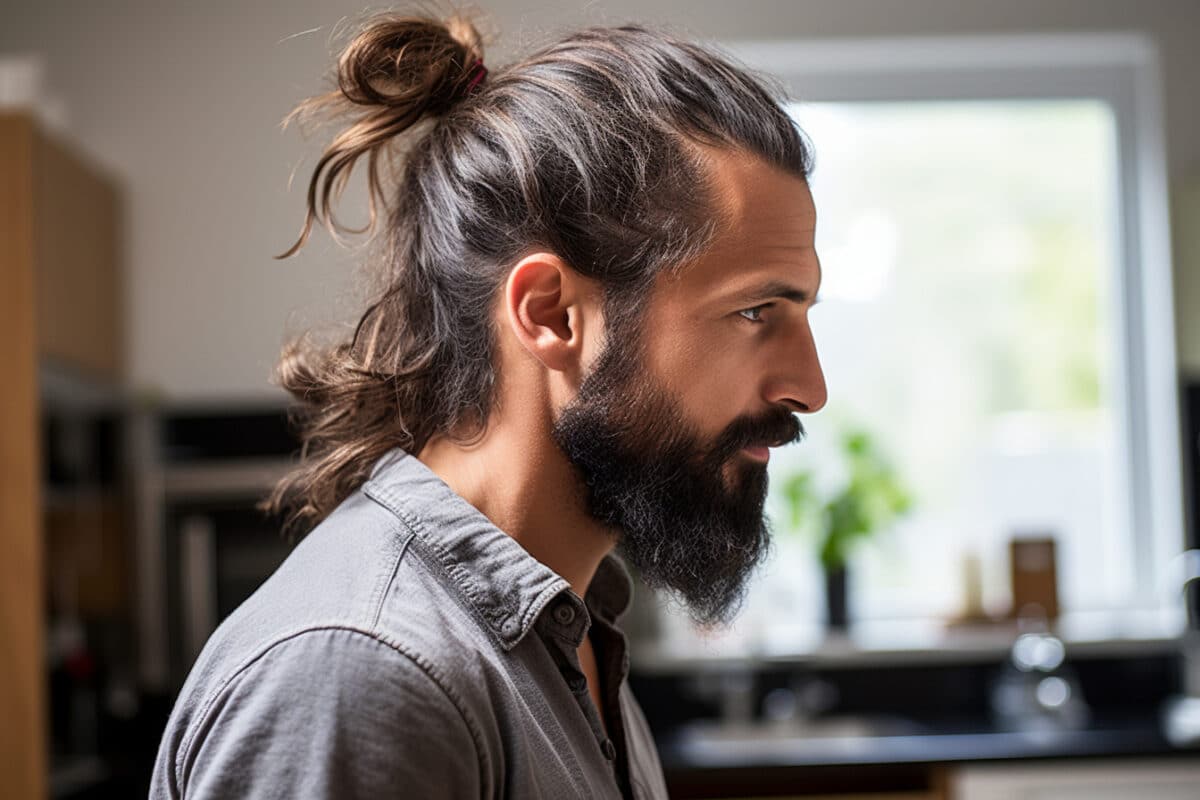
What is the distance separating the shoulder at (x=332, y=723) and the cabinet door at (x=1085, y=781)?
7.33ft

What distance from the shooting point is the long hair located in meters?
0.95

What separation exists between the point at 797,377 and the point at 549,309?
0.63ft

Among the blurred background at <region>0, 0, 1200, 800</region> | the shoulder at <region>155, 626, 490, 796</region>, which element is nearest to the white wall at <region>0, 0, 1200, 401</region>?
the blurred background at <region>0, 0, 1200, 800</region>

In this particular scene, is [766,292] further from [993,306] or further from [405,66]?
[993,306]

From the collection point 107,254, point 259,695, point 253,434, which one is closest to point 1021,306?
point 253,434

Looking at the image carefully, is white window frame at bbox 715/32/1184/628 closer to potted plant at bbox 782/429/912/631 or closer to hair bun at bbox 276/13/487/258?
potted plant at bbox 782/429/912/631

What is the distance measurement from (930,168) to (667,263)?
2906 millimetres

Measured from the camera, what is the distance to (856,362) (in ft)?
11.8

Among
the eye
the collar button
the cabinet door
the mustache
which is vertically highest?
the eye

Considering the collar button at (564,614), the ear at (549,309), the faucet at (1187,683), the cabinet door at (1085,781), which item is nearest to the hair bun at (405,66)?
the ear at (549,309)

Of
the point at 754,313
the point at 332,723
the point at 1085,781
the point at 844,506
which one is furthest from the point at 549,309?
the point at 844,506

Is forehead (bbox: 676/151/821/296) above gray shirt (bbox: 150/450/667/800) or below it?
above

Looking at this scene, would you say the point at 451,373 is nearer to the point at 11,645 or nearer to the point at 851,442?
the point at 11,645

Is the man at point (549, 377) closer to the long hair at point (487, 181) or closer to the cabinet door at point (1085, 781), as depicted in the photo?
the long hair at point (487, 181)
